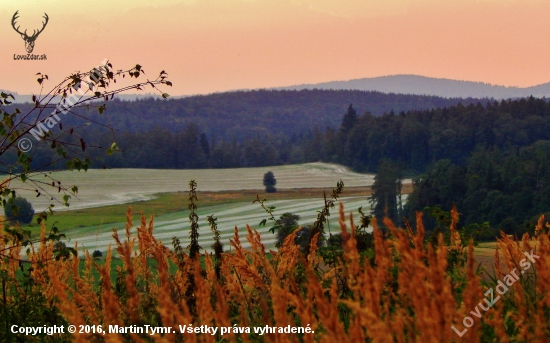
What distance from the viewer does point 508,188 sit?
2687 inches

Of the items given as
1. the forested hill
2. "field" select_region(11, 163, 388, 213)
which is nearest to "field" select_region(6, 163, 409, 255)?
"field" select_region(11, 163, 388, 213)

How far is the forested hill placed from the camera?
148625mm

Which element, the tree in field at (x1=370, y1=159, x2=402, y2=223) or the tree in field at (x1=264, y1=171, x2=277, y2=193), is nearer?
the tree in field at (x1=370, y1=159, x2=402, y2=223)

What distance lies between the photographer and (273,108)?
16925 cm

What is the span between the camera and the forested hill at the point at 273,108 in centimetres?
14862

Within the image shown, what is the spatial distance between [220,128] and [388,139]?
58362 mm

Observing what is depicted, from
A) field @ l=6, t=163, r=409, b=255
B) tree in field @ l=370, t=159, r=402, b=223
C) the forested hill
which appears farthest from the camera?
the forested hill

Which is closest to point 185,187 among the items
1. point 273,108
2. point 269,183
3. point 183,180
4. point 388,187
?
point 183,180

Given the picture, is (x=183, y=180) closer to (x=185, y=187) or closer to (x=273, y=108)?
(x=185, y=187)

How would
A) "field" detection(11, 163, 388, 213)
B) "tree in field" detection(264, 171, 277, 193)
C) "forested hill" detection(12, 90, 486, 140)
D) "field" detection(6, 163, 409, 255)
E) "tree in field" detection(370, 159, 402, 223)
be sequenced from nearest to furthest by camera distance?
"tree in field" detection(370, 159, 402, 223)
"field" detection(6, 163, 409, 255)
"field" detection(11, 163, 388, 213)
"tree in field" detection(264, 171, 277, 193)
"forested hill" detection(12, 90, 486, 140)

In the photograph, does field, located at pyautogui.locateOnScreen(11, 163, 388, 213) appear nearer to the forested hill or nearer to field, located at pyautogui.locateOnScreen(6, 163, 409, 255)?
field, located at pyautogui.locateOnScreen(6, 163, 409, 255)

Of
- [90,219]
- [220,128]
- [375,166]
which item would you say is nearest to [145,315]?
[90,219]

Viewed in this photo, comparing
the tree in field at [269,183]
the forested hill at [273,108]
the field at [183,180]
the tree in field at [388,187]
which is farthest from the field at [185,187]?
the forested hill at [273,108]

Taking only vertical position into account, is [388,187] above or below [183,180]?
below
